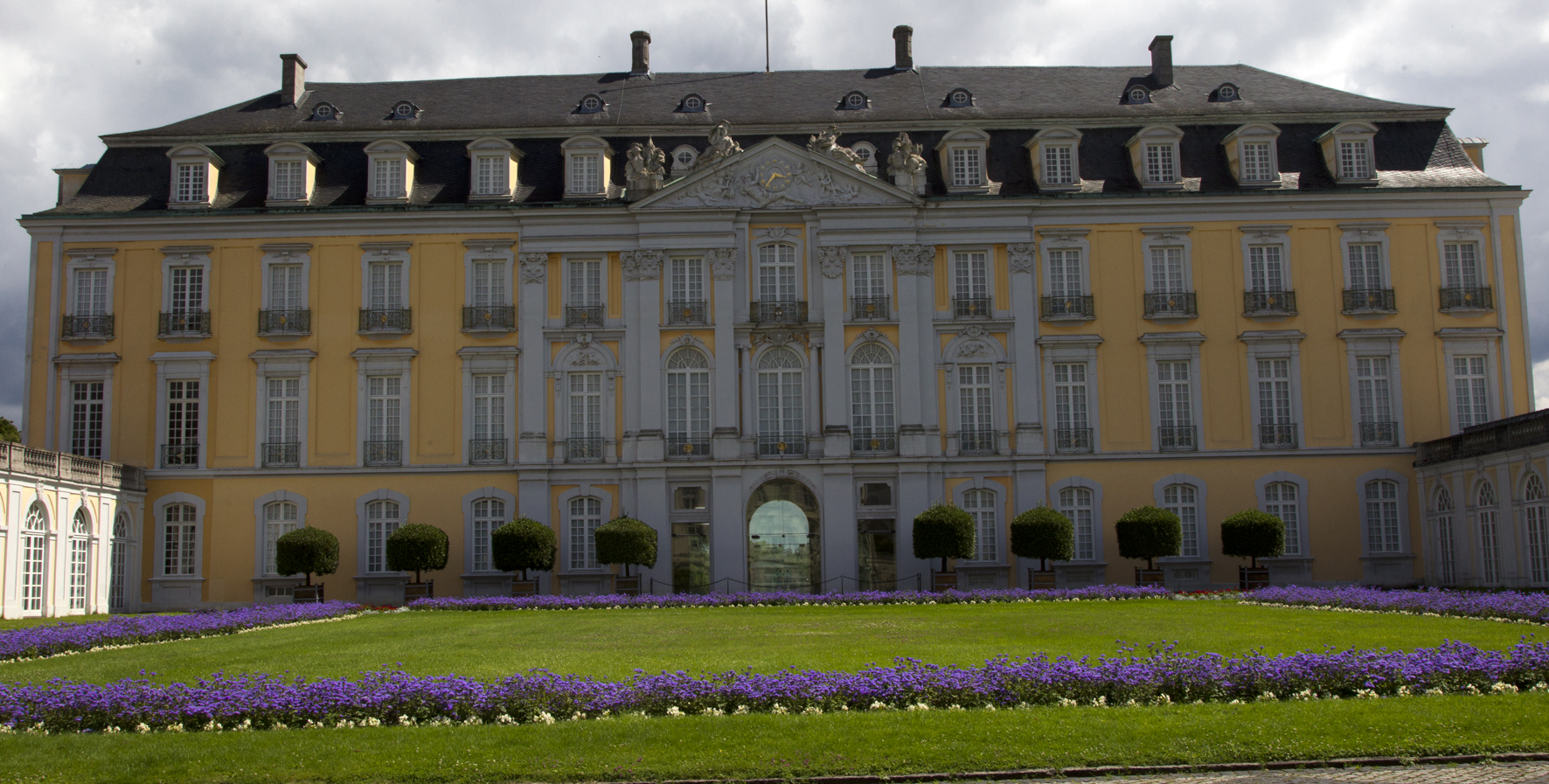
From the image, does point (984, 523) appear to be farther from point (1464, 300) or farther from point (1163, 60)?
point (1163, 60)

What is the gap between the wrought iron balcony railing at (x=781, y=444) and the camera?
39625mm

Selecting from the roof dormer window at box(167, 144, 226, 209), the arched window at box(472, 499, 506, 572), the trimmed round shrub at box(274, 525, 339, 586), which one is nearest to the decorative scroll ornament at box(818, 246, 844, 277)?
the arched window at box(472, 499, 506, 572)

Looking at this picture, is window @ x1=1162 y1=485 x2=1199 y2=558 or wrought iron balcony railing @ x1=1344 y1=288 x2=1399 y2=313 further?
wrought iron balcony railing @ x1=1344 y1=288 x2=1399 y2=313

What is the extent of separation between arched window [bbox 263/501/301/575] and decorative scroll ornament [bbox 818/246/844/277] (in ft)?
56.8

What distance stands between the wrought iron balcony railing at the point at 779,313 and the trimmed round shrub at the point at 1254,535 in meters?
13.7

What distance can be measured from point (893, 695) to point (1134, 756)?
3302 millimetres

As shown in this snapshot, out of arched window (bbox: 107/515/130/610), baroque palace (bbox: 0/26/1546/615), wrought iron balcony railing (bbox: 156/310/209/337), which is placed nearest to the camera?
arched window (bbox: 107/515/130/610)

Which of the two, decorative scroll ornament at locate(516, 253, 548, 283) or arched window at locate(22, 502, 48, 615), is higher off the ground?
decorative scroll ornament at locate(516, 253, 548, 283)

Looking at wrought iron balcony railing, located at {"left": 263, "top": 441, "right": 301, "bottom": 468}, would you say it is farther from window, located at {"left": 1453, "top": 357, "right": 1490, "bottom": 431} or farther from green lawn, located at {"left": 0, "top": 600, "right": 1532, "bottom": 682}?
window, located at {"left": 1453, "top": 357, "right": 1490, "bottom": 431}

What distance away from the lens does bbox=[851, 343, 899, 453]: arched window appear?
3978cm

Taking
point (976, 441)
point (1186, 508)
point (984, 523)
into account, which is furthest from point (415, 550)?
point (1186, 508)

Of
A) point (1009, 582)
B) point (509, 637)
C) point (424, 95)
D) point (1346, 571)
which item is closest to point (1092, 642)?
point (509, 637)

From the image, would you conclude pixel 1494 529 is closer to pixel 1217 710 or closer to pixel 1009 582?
pixel 1009 582

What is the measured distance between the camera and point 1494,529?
34.8 metres
